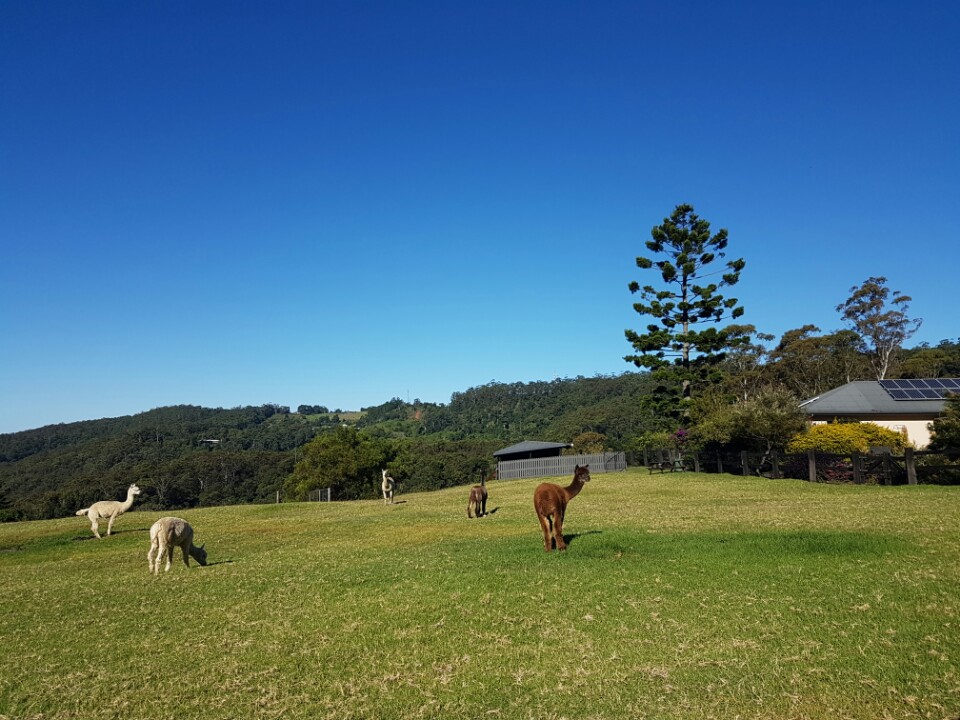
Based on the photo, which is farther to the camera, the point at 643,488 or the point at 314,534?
the point at 643,488

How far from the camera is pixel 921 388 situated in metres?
43.3

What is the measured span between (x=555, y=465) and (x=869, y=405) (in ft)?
76.8

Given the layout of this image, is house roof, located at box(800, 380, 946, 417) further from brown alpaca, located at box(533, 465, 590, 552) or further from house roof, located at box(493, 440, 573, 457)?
brown alpaca, located at box(533, 465, 590, 552)

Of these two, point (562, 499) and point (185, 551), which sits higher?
point (562, 499)

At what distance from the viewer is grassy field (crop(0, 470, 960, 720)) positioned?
600 cm

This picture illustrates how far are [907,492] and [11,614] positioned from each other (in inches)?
967

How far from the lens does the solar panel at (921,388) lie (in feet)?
138

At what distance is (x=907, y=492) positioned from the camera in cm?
2094

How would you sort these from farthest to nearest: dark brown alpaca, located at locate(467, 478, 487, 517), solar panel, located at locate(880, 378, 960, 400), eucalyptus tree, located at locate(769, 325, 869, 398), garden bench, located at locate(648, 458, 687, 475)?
eucalyptus tree, located at locate(769, 325, 869, 398) < solar panel, located at locate(880, 378, 960, 400) < garden bench, located at locate(648, 458, 687, 475) < dark brown alpaca, located at locate(467, 478, 487, 517)

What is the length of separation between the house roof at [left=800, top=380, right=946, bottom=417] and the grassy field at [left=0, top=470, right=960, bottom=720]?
30774 millimetres

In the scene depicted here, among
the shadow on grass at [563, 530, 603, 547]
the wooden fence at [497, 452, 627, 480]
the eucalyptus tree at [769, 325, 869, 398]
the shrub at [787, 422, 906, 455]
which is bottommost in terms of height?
the wooden fence at [497, 452, 627, 480]

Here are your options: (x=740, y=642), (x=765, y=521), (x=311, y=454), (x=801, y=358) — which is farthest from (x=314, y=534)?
(x=801, y=358)

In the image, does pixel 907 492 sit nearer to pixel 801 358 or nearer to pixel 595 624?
pixel 595 624

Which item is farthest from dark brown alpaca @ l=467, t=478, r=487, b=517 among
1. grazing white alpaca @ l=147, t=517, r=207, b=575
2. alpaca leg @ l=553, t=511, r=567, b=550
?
grazing white alpaca @ l=147, t=517, r=207, b=575
